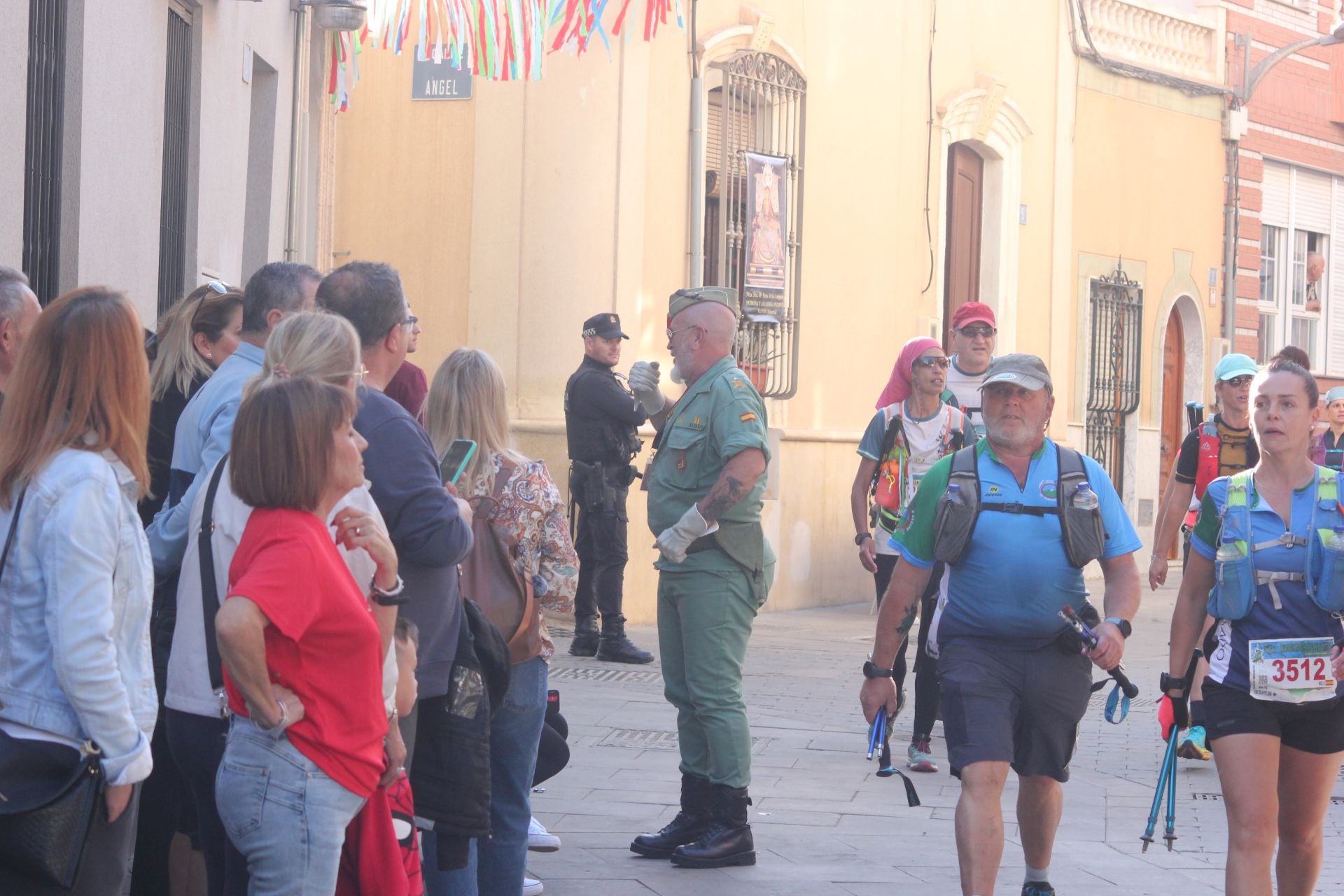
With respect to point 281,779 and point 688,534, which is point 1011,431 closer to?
point 688,534

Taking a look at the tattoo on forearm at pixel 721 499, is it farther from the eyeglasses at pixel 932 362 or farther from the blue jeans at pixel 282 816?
the blue jeans at pixel 282 816

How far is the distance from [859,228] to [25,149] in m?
9.54

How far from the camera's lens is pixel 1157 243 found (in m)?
19.6

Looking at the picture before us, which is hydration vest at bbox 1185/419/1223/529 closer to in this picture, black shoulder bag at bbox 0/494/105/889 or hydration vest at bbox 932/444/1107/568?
hydration vest at bbox 932/444/1107/568

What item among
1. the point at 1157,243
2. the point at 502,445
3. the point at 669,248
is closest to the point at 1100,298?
the point at 1157,243

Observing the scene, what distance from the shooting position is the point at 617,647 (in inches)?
425

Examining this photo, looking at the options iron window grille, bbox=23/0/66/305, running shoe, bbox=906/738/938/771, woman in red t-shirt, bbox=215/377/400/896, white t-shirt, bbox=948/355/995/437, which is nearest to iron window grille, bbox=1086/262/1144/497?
white t-shirt, bbox=948/355/995/437

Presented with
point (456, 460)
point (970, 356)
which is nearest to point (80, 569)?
point (456, 460)

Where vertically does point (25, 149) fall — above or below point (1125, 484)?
above

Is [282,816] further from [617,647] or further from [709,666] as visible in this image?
[617,647]

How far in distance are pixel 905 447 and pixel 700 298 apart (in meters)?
2.15

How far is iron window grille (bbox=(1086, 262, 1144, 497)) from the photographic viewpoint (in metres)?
18.8

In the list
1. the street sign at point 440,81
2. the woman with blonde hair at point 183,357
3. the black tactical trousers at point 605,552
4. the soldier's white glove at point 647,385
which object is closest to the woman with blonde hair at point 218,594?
the woman with blonde hair at point 183,357

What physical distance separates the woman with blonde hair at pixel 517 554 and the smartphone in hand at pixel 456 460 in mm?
92
